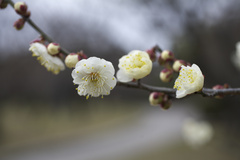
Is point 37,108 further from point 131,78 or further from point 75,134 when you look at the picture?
point 131,78

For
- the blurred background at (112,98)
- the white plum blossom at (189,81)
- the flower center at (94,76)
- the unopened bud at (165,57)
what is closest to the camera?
the white plum blossom at (189,81)

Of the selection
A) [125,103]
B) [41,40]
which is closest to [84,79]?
[41,40]

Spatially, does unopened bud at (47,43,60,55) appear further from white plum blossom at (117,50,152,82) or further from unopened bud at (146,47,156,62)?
unopened bud at (146,47,156,62)

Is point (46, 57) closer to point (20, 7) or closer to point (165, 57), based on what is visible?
point (20, 7)

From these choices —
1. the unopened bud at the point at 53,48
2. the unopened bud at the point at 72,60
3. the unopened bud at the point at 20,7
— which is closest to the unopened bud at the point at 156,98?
the unopened bud at the point at 72,60

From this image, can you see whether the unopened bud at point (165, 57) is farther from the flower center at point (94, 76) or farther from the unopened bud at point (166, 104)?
the flower center at point (94, 76)

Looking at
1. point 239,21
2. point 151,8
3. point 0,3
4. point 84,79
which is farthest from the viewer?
point 151,8

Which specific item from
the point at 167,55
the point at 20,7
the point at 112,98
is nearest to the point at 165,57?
the point at 167,55
